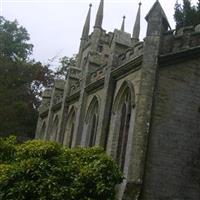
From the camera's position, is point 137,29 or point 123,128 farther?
point 137,29

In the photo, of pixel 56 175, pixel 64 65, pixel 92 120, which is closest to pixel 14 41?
pixel 64 65

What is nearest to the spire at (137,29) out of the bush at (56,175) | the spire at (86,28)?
the spire at (86,28)

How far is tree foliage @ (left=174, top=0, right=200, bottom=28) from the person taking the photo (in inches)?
1081

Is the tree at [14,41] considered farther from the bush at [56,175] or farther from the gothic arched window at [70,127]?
the bush at [56,175]

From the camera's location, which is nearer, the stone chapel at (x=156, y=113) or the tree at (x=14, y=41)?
the stone chapel at (x=156, y=113)

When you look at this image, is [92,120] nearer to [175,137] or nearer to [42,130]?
[175,137]

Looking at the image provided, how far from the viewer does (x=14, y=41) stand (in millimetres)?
49125

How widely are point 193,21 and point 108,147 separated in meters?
10.5

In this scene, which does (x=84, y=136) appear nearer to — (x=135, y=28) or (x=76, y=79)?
(x=76, y=79)

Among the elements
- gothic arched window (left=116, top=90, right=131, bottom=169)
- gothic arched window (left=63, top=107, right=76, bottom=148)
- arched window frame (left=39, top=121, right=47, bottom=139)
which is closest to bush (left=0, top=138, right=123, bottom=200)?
gothic arched window (left=116, top=90, right=131, bottom=169)

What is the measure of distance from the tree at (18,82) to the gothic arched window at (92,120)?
43.2 ft

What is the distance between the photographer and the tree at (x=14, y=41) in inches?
1895

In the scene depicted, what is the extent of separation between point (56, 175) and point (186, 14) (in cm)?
1694

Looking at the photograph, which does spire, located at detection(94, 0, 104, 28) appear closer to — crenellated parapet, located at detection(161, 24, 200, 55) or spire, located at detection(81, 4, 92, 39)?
spire, located at detection(81, 4, 92, 39)
